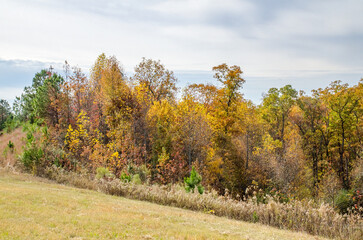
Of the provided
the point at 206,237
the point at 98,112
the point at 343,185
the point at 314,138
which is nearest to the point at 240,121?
the point at 314,138

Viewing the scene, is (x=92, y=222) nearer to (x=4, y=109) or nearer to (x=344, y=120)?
(x=344, y=120)

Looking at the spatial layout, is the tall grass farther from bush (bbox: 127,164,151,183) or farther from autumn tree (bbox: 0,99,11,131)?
autumn tree (bbox: 0,99,11,131)

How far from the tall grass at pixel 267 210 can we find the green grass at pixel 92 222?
2.25 meters

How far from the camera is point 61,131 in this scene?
23.6 metres

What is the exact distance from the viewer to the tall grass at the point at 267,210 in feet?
33.0

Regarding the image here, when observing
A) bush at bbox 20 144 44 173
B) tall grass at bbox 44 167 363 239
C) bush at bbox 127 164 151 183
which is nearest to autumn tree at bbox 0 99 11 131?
bush at bbox 20 144 44 173

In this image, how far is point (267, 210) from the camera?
1088cm

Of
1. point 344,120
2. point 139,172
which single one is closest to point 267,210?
point 139,172

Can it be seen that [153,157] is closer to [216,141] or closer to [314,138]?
[216,141]

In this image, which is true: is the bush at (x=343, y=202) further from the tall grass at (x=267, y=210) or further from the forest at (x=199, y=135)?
the tall grass at (x=267, y=210)

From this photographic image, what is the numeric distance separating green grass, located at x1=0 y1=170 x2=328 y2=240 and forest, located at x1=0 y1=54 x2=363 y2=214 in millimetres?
4650

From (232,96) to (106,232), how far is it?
28.2 meters

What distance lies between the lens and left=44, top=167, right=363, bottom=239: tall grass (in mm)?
10048

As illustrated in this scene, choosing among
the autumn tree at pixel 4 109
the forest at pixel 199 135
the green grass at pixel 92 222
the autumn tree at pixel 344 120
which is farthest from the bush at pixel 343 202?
the autumn tree at pixel 4 109
